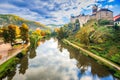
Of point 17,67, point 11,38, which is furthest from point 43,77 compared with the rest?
point 11,38

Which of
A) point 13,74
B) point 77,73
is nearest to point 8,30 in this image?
point 13,74

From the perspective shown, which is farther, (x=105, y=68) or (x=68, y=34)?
(x=68, y=34)

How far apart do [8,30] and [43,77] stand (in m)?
35.9

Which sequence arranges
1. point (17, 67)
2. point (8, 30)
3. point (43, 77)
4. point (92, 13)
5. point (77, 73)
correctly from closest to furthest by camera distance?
1. point (43, 77)
2. point (77, 73)
3. point (17, 67)
4. point (8, 30)
5. point (92, 13)

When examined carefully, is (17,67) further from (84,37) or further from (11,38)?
(84,37)

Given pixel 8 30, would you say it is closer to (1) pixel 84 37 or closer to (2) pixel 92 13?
(1) pixel 84 37

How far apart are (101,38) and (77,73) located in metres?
42.1

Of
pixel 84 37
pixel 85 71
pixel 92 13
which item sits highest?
pixel 92 13

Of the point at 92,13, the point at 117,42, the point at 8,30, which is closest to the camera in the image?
the point at 8,30

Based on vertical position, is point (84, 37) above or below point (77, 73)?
above

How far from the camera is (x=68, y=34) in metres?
130

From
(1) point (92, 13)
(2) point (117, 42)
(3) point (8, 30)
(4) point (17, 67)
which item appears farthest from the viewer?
(1) point (92, 13)

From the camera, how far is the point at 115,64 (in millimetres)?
35938

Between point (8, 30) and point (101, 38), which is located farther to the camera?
point (101, 38)
